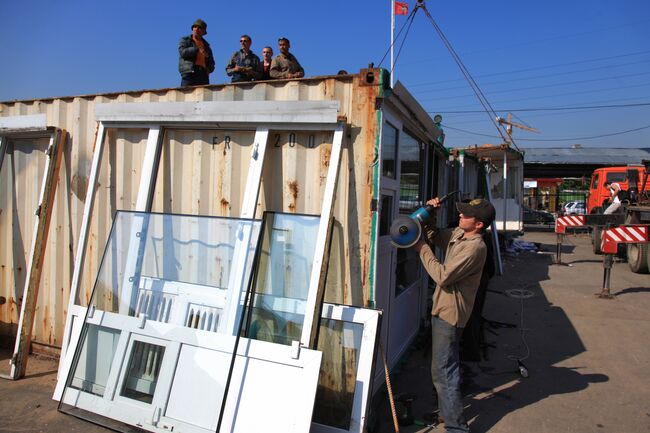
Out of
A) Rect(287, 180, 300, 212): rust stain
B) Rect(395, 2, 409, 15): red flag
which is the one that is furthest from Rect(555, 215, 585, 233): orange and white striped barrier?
Rect(287, 180, 300, 212): rust stain

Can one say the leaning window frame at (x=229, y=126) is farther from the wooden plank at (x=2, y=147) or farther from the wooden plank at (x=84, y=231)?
the wooden plank at (x=2, y=147)

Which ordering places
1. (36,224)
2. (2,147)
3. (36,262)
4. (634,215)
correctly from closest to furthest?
(36,262), (36,224), (2,147), (634,215)

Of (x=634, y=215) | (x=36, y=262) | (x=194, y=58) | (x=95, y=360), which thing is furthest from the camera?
(x=634, y=215)

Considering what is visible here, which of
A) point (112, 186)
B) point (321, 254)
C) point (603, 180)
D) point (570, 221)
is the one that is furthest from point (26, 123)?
point (603, 180)

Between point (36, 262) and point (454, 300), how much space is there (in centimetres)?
375

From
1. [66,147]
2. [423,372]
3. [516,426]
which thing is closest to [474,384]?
[423,372]

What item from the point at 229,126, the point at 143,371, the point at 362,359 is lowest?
the point at 143,371

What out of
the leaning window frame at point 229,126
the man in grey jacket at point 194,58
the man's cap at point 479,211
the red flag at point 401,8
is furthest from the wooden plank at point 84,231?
the red flag at point 401,8

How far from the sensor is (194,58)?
5.38 meters

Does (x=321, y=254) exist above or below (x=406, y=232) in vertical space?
below

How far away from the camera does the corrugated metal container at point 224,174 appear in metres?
3.44

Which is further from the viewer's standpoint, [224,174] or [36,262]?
[36,262]

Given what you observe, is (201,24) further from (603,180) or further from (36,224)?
(603,180)

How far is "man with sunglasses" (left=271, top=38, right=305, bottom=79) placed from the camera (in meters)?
5.84
